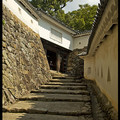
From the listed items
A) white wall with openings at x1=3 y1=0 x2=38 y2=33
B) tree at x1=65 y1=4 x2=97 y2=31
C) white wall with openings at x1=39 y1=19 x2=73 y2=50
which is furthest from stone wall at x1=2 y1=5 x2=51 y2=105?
tree at x1=65 y1=4 x2=97 y2=31

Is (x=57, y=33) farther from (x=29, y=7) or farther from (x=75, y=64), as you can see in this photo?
(x=29, y=7)

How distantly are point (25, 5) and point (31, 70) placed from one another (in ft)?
15.4

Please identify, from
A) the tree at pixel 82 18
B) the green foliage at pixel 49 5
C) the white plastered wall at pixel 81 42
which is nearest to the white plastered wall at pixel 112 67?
the white plastered wall at pixel 81 42

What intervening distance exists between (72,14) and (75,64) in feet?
35.3

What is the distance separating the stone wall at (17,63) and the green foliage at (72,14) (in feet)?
41.9

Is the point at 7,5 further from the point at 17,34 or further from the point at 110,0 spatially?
the point at 110,0

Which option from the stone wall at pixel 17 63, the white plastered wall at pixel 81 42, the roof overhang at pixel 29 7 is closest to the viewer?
the stone wall at pixel 17 63

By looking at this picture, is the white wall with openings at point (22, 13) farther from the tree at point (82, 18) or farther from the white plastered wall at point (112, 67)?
the tree at point (82, 18)

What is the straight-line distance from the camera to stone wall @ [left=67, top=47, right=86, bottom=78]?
49.5 ft

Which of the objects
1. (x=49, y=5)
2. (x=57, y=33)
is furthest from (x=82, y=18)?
(x=57, y=33)

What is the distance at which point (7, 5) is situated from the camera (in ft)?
23.6

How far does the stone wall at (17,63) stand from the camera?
5.36 m

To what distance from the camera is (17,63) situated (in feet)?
21.2

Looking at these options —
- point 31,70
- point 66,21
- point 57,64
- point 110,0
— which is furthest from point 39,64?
point 66,21
